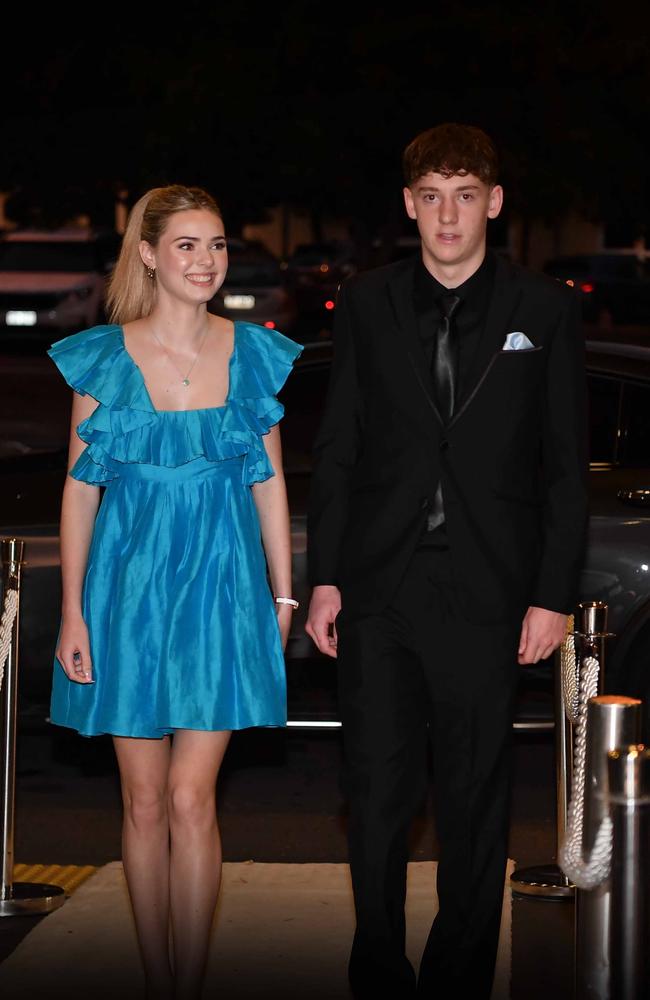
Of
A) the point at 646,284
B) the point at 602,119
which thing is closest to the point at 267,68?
the point at 602,119

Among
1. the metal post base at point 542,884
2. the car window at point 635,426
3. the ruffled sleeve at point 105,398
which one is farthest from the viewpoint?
the car window at point 635,426

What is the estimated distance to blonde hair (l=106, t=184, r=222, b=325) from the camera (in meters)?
4.63

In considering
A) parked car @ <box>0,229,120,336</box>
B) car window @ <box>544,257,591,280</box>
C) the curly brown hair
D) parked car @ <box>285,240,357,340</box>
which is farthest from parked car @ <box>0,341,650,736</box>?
car window @ <box>544,257,591,280</box>

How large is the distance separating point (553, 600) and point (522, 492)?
0.91ft

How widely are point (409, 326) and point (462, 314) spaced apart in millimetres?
137

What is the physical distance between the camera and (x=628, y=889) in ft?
10.5

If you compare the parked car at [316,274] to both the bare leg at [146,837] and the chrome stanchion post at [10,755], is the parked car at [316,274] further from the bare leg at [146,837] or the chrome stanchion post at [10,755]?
the bare leg at [146,837]

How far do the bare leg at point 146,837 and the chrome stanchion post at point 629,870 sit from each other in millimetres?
1567

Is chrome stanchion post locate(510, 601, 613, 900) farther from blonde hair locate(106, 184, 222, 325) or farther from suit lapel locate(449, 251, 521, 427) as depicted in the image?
blonde hair locate(106, 184, 222, 325)

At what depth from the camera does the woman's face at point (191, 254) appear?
15.1 feet

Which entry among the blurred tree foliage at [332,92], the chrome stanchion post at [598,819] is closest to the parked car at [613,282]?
the blurred tree foliage at [332,92]

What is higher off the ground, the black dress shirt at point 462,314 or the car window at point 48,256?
the car window at point 48,256

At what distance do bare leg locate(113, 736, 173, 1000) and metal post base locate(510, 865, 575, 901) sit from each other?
152 centimetres

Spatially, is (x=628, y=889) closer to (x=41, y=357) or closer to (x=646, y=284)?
(x=41, y=357)
